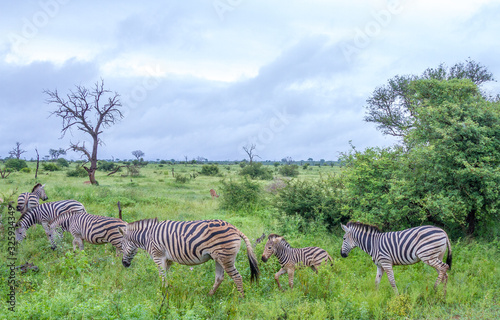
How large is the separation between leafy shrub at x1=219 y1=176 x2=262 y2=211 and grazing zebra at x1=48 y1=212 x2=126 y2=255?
31.5ft

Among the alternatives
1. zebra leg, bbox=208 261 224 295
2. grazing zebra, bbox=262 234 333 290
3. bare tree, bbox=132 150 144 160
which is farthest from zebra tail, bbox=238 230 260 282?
bare tree, bbox=132 150 144 160

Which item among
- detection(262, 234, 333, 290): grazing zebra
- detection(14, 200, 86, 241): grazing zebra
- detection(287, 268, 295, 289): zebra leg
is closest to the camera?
detection(287, 268, 295, 289): zebra leg

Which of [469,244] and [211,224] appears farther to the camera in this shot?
[469,244]

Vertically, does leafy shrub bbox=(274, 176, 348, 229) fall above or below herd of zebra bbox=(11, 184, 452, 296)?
above

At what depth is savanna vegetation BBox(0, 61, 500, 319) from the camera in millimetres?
6086

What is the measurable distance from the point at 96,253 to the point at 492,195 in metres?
10.8

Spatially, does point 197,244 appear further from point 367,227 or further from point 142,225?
point 367,227

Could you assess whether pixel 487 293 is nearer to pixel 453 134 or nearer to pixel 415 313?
pixel 415 313

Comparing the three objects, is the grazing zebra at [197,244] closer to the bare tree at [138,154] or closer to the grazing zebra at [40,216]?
the grazing zebra at [40,216]

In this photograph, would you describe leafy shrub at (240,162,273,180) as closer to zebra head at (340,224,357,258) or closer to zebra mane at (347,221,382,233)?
zebra head at (340,224,357,258)

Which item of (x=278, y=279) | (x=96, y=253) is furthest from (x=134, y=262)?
(x=278, y=279)

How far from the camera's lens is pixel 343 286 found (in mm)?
7004

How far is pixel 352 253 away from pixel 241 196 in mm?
9843

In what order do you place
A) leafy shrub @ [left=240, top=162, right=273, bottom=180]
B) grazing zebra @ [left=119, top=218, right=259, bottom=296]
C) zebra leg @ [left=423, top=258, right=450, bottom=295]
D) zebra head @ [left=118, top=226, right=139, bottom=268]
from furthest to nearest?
leafy shrub @ [left=240, top=162, right=273, bottom=180] < zebra head @ [left=118, top=226, right=139, bottom=268] < zebra leg @ [left=423, top=258, right=450, bottom=295] < grazing zebra @ [left=119, top=218, right=259, bottom=296]
